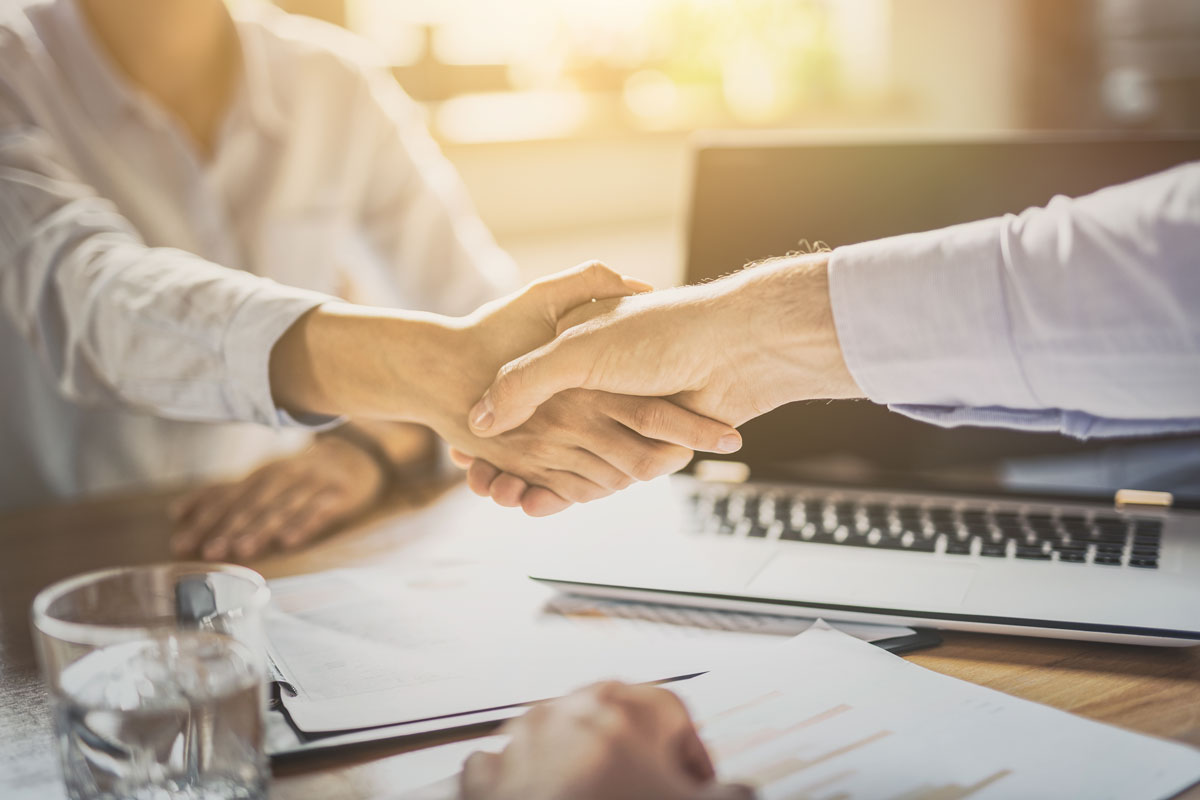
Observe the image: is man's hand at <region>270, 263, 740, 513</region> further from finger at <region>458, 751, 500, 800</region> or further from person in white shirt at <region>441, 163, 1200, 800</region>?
finger at <region>458, 751, 500, 800</region>

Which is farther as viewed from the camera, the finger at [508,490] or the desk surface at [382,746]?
the finger at [508,490]

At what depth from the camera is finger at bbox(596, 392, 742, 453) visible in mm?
833

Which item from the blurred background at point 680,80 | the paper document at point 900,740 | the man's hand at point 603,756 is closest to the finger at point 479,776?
the man's hand at point 603,756

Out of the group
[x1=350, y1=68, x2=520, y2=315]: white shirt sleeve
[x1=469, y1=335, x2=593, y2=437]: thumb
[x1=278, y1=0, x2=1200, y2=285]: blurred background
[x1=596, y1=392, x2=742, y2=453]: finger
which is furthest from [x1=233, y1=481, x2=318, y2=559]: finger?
[x1=278, y1=0, x2=1200, y2=285]: blurred background

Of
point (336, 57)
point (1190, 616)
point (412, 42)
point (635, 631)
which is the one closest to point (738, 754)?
point (635, 631)

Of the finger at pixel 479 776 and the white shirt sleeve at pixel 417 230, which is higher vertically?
the white shirt sleeve at pixel 417 230

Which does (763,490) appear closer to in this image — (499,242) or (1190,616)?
(1190,616)

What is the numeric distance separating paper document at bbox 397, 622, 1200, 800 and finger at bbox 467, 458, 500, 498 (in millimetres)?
361

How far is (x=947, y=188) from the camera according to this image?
1020 mm

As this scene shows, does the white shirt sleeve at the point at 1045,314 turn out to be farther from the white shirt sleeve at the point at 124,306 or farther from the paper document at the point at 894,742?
the white shirt sleeve at the point at 124,306

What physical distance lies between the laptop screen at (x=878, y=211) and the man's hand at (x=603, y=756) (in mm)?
532

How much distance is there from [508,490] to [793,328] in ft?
0.96

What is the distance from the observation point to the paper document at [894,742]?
49 centimetres

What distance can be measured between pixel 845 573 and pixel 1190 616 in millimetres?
207
